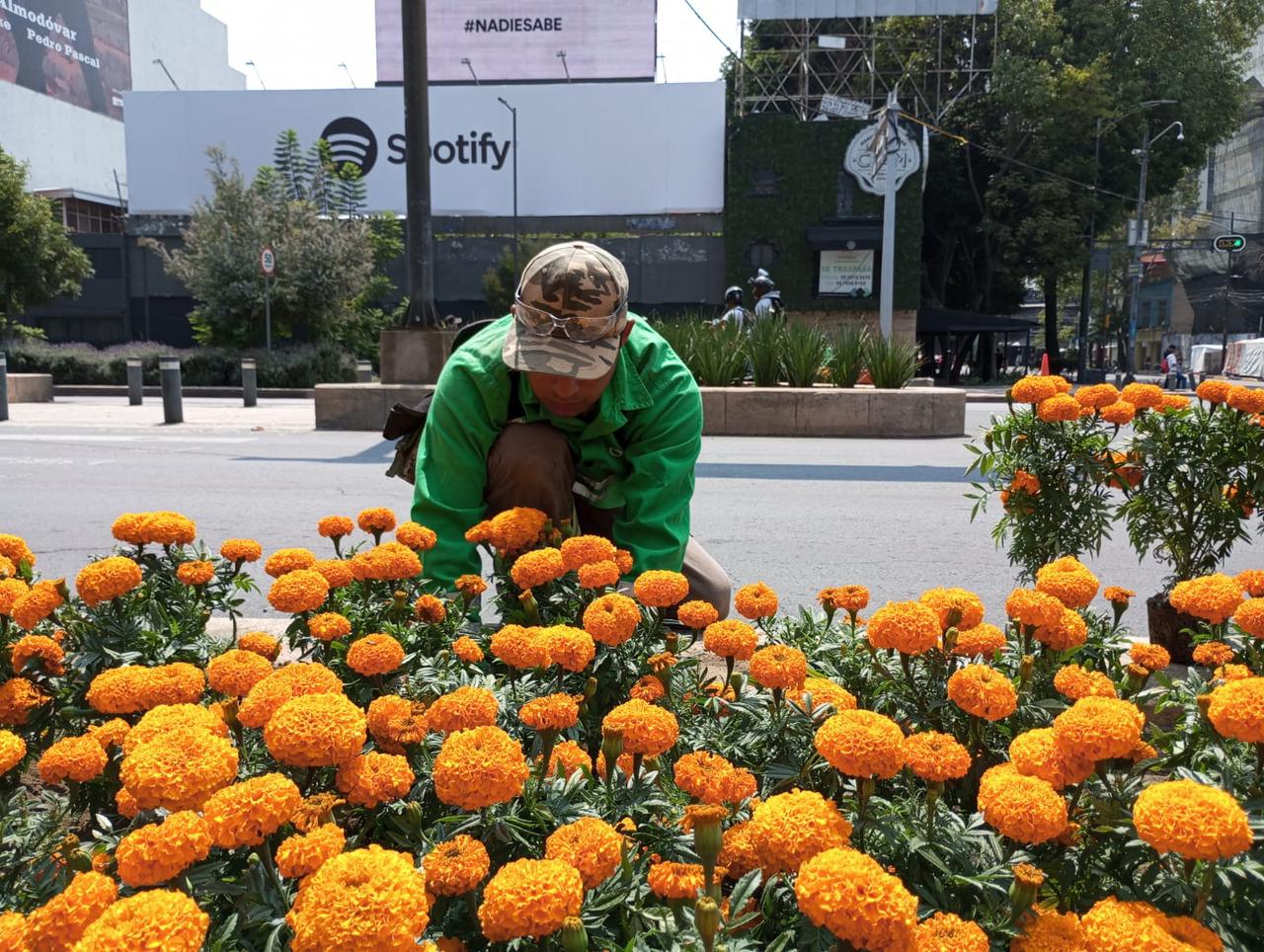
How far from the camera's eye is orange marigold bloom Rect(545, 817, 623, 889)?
1.11 meters

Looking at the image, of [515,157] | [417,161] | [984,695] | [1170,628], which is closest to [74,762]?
[984,695]

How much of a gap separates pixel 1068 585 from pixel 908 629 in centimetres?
49

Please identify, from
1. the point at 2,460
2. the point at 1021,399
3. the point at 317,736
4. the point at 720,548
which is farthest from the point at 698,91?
the point at 317,736

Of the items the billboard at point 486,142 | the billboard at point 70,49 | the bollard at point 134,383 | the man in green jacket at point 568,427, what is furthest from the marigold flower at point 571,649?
the billboard at point 70,49

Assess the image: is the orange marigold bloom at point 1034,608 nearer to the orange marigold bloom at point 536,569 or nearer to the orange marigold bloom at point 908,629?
the orange marigold bloom at point 908,629

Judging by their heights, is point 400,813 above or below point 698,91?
below

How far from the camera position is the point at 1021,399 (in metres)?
2.79

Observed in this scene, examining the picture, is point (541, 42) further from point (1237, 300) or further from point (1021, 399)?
point (1237, 300)

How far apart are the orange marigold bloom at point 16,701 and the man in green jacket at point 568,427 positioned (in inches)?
36.6

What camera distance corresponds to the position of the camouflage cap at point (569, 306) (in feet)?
8.63

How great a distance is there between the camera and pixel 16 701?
172cm

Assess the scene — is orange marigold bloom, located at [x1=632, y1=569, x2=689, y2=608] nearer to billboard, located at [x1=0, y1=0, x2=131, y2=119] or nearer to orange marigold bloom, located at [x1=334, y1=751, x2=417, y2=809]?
orange marigold bloom, located at [x1=334, y1=751, x2=417, y2=809]

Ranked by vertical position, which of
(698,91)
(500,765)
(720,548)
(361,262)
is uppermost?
(698,91)

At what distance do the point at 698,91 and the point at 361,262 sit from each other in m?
11.5
